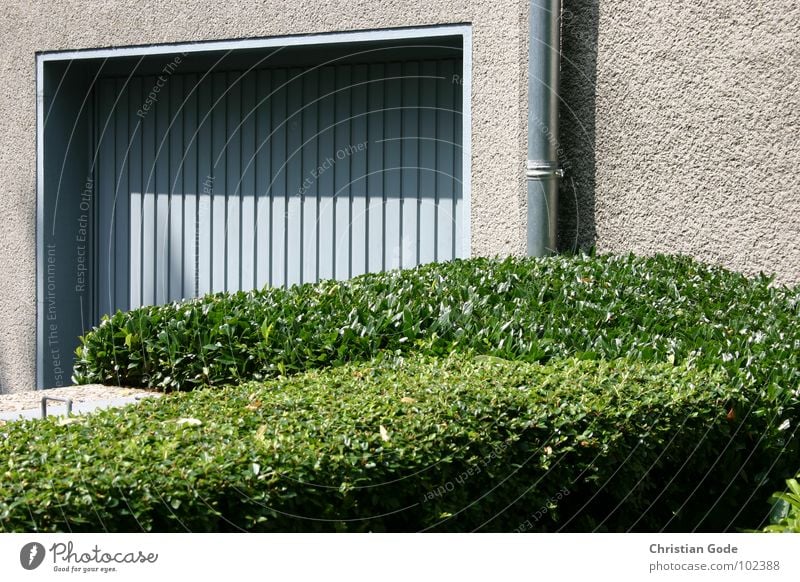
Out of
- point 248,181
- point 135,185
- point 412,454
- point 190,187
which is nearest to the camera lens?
point 412,454

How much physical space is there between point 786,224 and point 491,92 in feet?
7.01

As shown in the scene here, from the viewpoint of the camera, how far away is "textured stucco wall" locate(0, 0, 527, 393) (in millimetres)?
7379

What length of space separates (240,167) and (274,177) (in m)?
0.34

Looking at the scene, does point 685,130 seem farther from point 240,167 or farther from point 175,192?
point 175,192

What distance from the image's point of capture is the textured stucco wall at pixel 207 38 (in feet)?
24.2

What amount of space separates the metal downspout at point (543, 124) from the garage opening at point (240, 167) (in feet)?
1.81

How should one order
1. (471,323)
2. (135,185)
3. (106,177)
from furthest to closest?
(106,177)
(135,185)
(471,323)

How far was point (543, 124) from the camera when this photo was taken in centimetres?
719

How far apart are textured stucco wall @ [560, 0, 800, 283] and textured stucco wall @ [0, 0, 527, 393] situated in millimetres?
396

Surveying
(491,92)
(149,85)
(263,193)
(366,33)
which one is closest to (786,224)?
(491,92)

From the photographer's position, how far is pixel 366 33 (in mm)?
7812

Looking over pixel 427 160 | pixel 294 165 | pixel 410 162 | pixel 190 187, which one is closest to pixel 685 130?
pixel 427 160

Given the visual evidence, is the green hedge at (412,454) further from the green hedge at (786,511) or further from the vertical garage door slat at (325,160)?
the vertical garage door slat at (325,160)

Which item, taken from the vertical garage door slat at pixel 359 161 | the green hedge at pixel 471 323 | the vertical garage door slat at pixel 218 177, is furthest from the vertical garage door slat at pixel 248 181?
the green hedge at pixel 471 323
